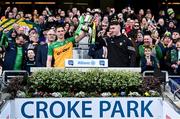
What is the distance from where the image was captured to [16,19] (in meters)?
17.1

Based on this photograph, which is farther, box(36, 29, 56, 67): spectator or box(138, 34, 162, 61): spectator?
box(138, 34, 162, 61): spectator

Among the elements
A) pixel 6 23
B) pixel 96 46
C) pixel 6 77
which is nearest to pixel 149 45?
pixel 96 46

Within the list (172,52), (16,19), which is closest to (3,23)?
(16,19)

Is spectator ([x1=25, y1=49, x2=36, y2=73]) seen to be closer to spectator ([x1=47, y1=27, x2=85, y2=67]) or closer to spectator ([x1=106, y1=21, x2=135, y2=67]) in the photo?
spectator ([x1=47, y1=27, x2=85, y2=67])

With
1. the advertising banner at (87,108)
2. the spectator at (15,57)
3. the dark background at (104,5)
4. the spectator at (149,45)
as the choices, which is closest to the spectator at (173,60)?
the spectator at (149,45)

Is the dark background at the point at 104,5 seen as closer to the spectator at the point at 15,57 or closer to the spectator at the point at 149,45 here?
the spectator at the point at 149,45

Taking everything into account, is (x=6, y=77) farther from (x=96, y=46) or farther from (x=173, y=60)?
(x=173, y=60)

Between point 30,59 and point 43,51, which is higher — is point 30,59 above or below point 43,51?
below

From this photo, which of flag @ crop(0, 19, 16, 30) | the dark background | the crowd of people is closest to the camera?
the crowd of people

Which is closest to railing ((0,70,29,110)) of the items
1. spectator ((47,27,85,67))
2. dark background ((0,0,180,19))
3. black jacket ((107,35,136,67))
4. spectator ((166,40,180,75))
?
spectator ((47,27,85,67))

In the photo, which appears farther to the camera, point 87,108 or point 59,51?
point 59,51

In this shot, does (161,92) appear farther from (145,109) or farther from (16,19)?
(16,19)

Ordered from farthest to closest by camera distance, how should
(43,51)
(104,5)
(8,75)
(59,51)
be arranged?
(104,5), (43,51), (59,51), (8,75)

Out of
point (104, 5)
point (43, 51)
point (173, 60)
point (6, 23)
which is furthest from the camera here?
point (104, 5)
